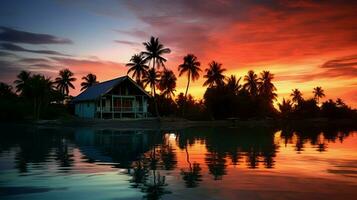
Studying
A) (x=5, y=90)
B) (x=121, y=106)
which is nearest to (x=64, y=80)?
(x=5, y=90)

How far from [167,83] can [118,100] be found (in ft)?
72.7

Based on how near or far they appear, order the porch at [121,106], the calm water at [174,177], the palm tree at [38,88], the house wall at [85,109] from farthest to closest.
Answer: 1. the palm tree at [38,88]
2. the house wall at [85,109]
3. the porch at [121,106]
4. the calm water at [174,177]

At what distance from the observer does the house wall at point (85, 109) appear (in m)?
54.7

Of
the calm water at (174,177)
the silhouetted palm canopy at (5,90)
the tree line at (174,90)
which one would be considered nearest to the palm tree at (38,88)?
the tree line at (174,90)

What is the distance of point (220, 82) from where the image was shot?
7175 cm

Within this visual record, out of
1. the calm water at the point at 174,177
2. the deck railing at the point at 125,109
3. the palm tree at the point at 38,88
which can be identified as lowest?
the calm water at the point at 174,177

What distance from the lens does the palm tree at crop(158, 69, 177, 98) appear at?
246 ft

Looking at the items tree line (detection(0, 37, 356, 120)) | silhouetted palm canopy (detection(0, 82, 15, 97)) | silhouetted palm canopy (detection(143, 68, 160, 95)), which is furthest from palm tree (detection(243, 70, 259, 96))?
silhouetted palm canopy (detection(0, 82, 15, 97))

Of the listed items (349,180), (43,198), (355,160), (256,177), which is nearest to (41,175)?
(43,198)

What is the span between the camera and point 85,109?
189 feet

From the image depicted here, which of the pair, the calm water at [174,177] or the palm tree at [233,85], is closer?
the calm water at [174,177]

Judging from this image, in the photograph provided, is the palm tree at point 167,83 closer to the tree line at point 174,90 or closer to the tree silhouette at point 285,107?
the tree line at point 174,90

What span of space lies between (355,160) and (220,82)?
56.3m

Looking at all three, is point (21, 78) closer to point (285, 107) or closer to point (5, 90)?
point (5, 90)
